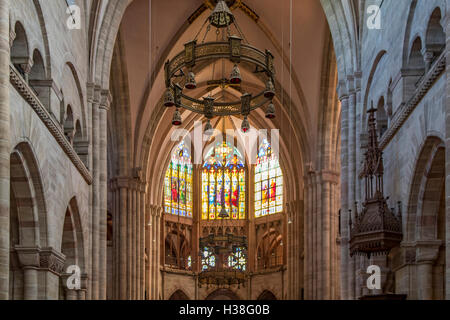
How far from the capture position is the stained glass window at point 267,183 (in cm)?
4006

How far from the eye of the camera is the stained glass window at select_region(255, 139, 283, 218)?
131 feet

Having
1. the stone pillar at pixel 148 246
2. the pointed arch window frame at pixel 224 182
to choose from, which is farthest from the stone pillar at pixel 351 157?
the pointed arch window frame at pixel 224 182

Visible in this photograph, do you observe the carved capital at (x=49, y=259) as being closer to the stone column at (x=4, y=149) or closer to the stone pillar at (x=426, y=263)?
the stone column at (x=4, y=149)

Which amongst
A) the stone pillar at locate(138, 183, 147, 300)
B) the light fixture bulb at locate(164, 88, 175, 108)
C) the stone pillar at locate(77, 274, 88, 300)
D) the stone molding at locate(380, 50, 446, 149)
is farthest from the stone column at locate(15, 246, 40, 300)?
the stone pillar at locate(138, 183, 147, 300)

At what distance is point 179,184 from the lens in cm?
4128

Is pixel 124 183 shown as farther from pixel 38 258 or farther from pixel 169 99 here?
pixel 38 258

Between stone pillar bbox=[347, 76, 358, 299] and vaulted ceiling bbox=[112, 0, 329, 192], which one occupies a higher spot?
vaulted ceiling bbox=[112, 0, 329, 192]

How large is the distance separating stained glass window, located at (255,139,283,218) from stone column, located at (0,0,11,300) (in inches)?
1131

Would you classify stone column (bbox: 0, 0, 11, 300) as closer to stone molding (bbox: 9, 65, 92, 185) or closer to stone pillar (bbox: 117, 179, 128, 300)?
stone molding (bbox: 9, 65, 92, 185)

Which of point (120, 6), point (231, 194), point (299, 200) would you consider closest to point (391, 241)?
point (120, 6)

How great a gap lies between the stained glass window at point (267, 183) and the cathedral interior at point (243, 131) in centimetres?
14

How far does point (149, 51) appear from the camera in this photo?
28.5 m

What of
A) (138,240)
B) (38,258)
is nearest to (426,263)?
(38,258)
